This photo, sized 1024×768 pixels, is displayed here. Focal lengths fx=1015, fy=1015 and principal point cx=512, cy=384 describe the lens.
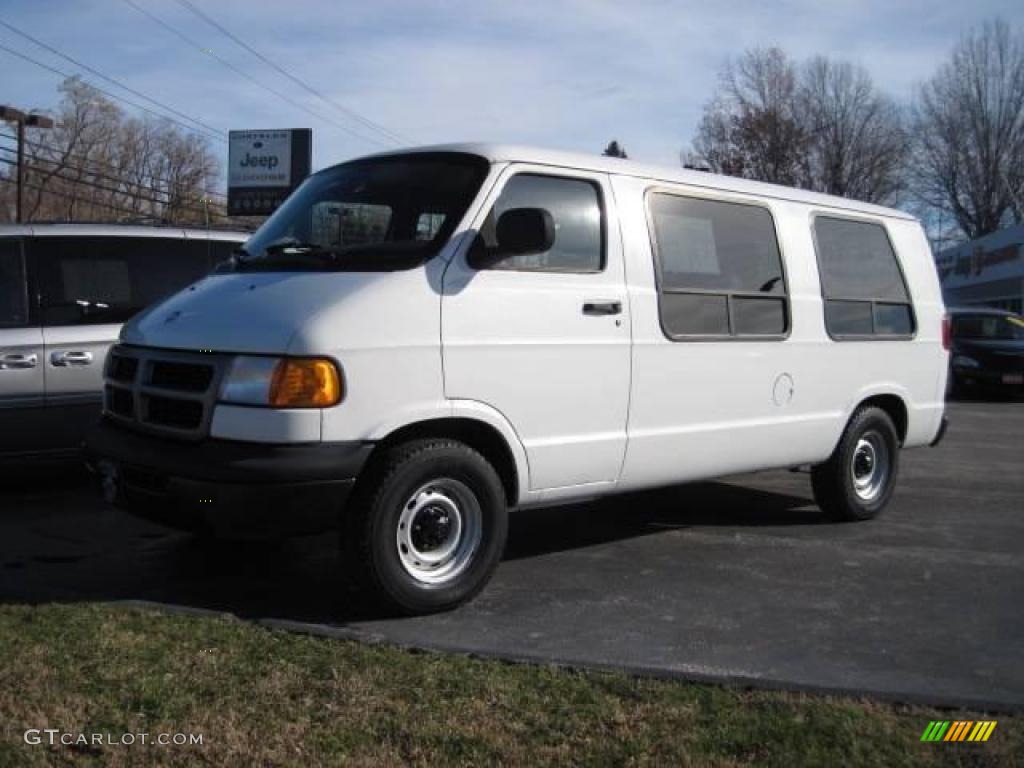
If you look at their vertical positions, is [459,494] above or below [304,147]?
below

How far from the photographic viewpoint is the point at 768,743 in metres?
3.24

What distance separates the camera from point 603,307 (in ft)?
16.4

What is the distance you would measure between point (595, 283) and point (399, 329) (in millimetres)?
1164

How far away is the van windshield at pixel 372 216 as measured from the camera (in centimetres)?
458

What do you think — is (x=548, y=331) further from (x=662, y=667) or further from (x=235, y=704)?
(x=235, y=704)

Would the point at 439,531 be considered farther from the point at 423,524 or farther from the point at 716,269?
the point at 716,269

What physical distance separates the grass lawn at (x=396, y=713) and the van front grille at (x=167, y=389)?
899 mm

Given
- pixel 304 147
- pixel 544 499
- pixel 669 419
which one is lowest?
pixel 544 499

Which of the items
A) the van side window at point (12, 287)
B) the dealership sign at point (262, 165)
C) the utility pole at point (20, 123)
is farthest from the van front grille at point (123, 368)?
the dealership sign at point (262, 165)

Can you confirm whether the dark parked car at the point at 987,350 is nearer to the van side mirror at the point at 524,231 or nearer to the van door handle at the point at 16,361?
the van side mirror at the point at 524,231

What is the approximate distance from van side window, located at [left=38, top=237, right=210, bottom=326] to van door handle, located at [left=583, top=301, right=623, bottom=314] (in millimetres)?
3580

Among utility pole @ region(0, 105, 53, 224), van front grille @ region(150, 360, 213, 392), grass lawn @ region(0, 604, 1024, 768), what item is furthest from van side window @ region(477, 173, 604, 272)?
utility pole @ region(0, 105, 53, 224)

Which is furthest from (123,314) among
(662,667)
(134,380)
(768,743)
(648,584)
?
(768,743)

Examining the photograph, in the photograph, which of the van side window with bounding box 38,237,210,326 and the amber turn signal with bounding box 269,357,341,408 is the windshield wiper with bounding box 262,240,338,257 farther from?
the van side window with bounding box 38,237,210,326
